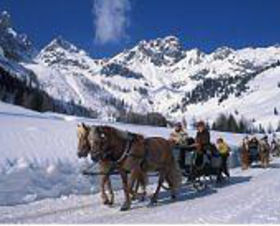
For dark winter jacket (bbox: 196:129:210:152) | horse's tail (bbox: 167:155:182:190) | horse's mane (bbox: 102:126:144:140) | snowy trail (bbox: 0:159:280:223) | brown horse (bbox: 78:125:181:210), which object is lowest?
snowy trail (bbox: 0:159:280:223)

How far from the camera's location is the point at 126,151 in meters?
14.7

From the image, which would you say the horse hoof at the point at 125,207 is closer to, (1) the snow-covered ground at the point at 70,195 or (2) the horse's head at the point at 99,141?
(1) the snow-covered ground at the point at 70,195

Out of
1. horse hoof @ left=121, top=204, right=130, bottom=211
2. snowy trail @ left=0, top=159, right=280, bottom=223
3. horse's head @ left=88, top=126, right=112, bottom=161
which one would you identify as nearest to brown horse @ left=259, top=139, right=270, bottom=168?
snowy trail @ left=0, top=159, right=280, bottom=223

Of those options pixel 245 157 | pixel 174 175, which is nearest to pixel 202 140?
pixel 174 175

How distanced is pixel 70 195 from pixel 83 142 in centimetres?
436

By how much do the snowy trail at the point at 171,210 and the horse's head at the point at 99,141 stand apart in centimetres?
120

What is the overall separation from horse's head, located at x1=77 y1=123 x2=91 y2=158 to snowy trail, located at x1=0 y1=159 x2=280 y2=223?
125 cm

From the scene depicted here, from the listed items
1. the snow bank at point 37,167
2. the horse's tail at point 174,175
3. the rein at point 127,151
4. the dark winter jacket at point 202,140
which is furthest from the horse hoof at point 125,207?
the dark winter jacket at point 202,140

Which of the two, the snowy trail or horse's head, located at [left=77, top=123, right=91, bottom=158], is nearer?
the snowy trail

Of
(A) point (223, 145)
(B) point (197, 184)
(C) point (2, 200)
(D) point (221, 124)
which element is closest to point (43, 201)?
(C) point (2, 200)

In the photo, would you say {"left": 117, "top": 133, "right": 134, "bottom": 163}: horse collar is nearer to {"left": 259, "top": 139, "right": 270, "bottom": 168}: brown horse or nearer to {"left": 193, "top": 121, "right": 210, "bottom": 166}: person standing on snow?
{"left": 193, "top": 121, "right": 210, "bottom": 166}: person standing on snow

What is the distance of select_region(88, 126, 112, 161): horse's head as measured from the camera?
46.3 ft

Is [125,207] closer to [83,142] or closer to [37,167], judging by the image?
[83,142]

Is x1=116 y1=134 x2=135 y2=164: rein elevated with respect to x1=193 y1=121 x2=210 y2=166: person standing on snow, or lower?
lower
